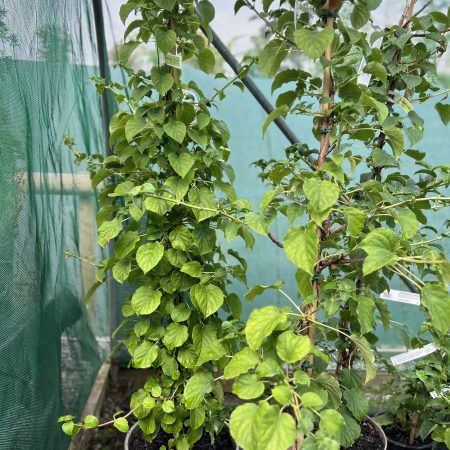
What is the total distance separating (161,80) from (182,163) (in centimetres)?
23

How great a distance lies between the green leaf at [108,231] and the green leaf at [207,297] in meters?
0.26

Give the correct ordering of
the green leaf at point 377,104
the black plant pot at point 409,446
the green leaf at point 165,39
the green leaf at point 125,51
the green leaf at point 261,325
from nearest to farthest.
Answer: the green leaf at point 261,325 < the green leaf at point 377,104 < the green leaf at point 165,39 < the green leaf at point 125,51 < the black plant pot at point 409,446

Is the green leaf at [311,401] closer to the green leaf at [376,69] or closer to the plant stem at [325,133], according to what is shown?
the plant stem at [325,133]

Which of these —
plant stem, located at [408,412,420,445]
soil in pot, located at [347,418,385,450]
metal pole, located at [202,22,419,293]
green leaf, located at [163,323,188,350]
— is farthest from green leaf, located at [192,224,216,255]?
plant stem, located at [408,412,420,445]

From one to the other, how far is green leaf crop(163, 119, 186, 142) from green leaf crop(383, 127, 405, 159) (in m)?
0.51

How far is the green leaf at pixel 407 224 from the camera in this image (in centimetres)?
98

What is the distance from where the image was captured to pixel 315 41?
99 cm

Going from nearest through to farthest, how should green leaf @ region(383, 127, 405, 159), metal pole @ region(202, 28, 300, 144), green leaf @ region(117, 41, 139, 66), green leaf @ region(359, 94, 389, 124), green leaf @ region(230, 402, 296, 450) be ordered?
green leaf @ region(230, 402, 296, 450)
green leaf @ region(359, 94, 389, 124)
green leaf @ region(383, 127, 405, 159)
green leaf @ region(117, 41, 139, 66)
metal pole @ region(202, 28, 300, 144)

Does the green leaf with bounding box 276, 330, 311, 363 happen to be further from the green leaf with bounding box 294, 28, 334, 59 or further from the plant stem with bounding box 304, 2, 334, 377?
the green leaf with bounding box 294, 28, 334, 59

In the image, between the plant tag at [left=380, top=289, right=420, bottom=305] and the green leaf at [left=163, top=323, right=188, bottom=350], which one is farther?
the plant tag at [left=380, top=289, right=420, bottom=305]

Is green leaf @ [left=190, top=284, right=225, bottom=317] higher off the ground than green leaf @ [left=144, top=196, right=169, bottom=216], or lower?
lower

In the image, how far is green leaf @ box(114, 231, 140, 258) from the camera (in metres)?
1.34

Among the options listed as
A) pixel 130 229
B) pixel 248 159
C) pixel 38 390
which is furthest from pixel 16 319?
pixel 248 159

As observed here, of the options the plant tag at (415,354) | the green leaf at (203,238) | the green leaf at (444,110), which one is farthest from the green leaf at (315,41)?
the plant tag at (415,354)
